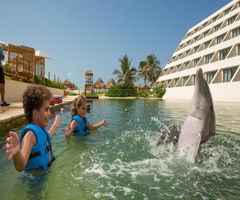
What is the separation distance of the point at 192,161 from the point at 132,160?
1.06 m

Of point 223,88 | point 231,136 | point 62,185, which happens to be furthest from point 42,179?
point 223,88

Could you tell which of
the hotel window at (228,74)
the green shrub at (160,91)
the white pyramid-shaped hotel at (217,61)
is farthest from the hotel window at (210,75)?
the green shrub at (160,91)

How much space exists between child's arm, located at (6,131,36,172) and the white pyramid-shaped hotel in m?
22.3

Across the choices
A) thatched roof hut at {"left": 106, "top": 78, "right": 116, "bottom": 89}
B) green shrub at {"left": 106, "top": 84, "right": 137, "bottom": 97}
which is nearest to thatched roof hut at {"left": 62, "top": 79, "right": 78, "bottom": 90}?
thatched roof hut at {"left": 106, "top": 78, "right": 116, "bottom": 89}

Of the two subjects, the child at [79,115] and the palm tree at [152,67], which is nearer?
the child at [79,115]

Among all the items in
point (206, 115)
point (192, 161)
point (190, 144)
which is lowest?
point (192, 161)

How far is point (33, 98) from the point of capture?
2113mm

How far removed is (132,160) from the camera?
323cm

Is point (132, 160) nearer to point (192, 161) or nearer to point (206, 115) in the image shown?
point (192, 161)

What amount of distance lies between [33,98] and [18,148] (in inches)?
29.3

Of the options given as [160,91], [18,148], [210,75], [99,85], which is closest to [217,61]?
[210,75]

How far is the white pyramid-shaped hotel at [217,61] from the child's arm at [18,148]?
22.3 m

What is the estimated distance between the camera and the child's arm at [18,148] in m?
1.43

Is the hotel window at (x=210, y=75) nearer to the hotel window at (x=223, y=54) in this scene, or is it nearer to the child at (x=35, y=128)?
the hotel window at (x=223, y=54)
